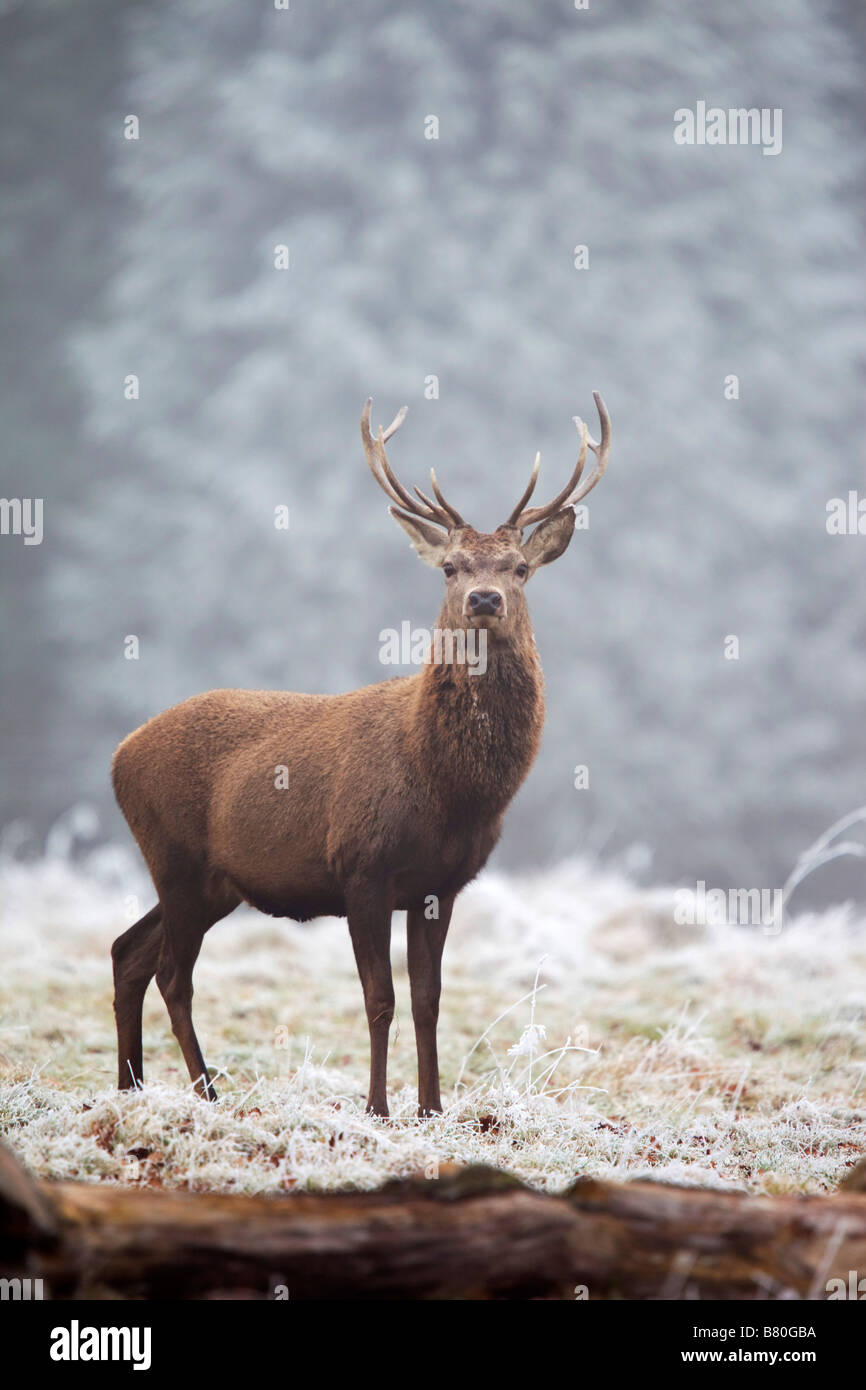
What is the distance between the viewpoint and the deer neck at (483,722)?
20.3 ft

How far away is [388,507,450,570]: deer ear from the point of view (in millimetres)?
6801

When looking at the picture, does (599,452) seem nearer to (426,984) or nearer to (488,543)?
(488,543)

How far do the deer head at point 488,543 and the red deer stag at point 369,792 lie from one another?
0.04 feet

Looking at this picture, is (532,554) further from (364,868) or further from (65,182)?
(65,182)

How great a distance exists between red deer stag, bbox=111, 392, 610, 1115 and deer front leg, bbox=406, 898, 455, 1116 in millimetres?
11

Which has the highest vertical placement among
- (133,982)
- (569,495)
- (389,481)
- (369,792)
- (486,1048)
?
(389,481)

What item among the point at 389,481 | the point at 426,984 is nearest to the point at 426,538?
the point at 389,481

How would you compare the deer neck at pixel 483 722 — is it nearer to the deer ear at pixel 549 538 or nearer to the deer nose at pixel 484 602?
the deer nose at pixel 484 602

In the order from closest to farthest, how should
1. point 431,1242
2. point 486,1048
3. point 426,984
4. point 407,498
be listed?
point 431,1242 < point 426,984 < point 407,498 < point 486,1048

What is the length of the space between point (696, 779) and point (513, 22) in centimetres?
1524

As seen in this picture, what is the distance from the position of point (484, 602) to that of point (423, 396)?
17.1 meters

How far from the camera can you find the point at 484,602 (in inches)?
236

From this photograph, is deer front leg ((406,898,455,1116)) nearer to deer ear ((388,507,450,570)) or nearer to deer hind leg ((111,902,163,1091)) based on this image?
deer hind leg ((111,902,163,1091))

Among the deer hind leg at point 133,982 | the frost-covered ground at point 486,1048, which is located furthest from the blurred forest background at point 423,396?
the deer hind leg at point 133,982
